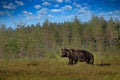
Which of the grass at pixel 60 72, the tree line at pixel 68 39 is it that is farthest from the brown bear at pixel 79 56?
the tree line at pixel 68 39

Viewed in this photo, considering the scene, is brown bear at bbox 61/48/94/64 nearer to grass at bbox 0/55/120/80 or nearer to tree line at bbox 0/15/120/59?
grass at bbox 0/55/120/80

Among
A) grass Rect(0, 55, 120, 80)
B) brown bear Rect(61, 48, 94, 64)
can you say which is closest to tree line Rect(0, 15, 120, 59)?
brown bear Rect(61, 48, 94, 64)

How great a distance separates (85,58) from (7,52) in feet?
153

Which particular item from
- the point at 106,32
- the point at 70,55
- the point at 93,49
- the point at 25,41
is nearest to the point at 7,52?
the point at 25,41

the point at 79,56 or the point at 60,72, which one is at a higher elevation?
the point at 79,56

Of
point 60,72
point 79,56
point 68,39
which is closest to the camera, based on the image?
point 60,72

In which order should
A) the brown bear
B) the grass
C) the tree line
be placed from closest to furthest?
1. the grass
2. the brown bear
3. the tree line

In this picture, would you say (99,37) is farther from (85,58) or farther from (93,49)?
(85,58)

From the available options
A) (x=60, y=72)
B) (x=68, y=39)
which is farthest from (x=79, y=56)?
(x=68, y=39)

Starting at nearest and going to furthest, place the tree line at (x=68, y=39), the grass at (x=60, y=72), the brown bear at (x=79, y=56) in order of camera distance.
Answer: the grass at (x=60, y=72) < the brown bear at (x=79, y=56) < the tree line at (x=68, y=39)

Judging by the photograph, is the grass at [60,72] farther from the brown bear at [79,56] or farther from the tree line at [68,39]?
the tree line at [68,39]

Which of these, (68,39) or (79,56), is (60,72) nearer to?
(79,56)

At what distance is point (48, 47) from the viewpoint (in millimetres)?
100875

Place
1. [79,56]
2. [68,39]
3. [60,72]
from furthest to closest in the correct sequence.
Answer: [68,39]
[79,56]
[60,72]
